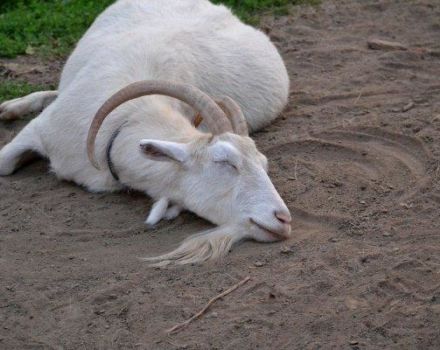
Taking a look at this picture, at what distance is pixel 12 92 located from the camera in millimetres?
8664

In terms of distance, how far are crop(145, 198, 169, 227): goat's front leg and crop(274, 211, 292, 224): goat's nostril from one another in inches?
33.8

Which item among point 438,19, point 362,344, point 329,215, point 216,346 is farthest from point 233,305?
point 438,19

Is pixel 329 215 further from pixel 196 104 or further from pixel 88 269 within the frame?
pixel 88 269

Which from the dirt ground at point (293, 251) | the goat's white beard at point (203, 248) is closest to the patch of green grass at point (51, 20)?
the dirt ground at point (293, 251)

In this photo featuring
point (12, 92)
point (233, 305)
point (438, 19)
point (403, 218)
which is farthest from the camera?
point (438, 19)

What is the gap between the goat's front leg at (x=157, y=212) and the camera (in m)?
6.34

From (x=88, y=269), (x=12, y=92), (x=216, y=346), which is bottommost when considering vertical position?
(x=12, y=92)

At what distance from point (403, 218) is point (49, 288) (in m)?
2.23

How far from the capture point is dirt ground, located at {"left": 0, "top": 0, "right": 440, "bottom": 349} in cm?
500

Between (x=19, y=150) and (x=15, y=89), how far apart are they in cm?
156

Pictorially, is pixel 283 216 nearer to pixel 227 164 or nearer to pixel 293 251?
pixel 293 251

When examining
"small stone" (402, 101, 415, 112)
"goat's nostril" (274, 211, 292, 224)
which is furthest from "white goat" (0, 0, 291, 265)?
"small stone" (402, 101, 415, 112)

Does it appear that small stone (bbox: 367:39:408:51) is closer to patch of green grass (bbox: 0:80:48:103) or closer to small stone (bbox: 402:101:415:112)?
small stone (bbox: 402:101:415:112)

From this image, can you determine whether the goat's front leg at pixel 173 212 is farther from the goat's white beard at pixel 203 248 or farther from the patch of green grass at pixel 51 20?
the patch of green grass at pixel 51 20
